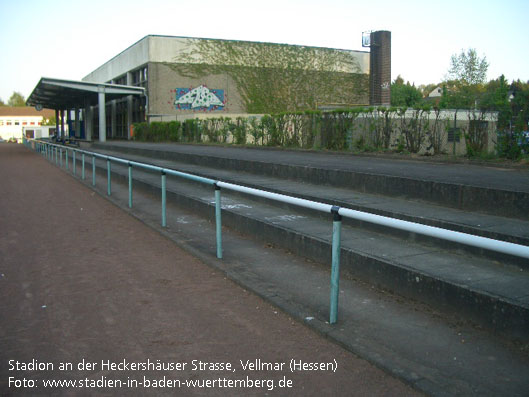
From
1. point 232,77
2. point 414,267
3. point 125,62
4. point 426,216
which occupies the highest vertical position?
point 125,62

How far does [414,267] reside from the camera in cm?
488

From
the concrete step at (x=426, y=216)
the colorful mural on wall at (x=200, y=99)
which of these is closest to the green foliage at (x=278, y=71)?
the colorful mural on wall at (x=200, y=99)

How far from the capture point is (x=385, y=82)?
48.5m

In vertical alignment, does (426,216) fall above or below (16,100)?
below

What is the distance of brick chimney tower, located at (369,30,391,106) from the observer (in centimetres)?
4791

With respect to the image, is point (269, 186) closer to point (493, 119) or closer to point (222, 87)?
point (493, 119)

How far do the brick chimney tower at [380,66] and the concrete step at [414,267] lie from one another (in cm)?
4248

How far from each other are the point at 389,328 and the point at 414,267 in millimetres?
943

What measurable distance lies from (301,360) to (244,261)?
273 centimetres

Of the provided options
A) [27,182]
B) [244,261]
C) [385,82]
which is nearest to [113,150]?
[27,182]

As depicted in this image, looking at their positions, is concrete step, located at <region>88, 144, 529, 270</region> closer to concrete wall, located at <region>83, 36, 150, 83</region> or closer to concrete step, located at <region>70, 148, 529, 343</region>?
concrete step, located at <region>70, 148, 529, 343</region>

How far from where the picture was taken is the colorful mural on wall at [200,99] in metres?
43.0

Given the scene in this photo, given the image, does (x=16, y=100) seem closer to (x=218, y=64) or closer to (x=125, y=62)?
(x=125, y=62)

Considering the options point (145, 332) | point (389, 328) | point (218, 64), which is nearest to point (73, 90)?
point (218, 64)
